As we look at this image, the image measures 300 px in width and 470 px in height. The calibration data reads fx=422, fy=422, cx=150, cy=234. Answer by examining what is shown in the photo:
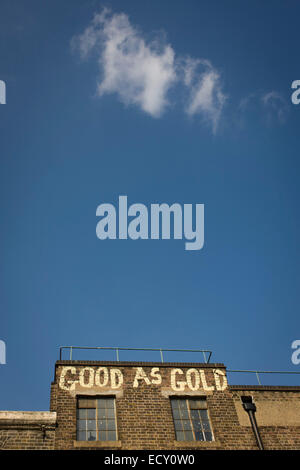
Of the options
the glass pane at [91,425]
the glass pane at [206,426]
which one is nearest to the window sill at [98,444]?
the glass pane at [91,425]

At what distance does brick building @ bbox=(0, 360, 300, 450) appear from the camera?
523 inches

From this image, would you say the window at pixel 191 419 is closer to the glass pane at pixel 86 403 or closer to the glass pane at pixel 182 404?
the glass pane at pixel 182 404

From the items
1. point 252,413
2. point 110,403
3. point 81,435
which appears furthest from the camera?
point 252,413

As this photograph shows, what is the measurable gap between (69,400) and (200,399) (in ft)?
15.3

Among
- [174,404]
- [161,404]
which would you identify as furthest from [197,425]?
[161,404]

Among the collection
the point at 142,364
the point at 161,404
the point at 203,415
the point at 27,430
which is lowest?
the point at 27,430

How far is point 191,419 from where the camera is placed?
574 inches

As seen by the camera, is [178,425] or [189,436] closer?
[189,436]

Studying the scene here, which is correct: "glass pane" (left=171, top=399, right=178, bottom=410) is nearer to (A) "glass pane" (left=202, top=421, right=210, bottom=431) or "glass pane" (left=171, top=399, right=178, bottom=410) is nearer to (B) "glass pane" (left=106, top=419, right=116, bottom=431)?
(A) "glass pane" (left=202, top=421, right=210, bottom=431)

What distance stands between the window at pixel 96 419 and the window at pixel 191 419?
217 cm

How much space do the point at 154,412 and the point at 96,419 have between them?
6.47ft

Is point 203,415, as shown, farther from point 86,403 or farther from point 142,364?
point 86,403

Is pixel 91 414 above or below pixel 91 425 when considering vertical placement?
above
